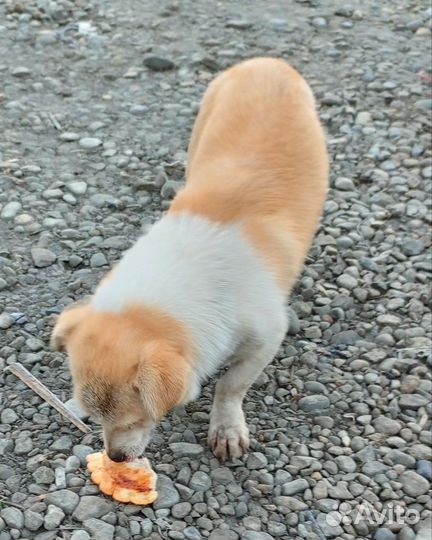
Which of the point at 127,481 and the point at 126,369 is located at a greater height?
the point at 126,369

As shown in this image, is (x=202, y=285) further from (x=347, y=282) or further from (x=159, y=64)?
(x=159, y=64)

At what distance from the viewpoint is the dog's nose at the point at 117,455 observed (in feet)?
11.8

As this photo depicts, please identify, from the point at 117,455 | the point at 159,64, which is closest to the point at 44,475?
the point at 117,455

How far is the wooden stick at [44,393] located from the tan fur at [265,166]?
44.6 inches

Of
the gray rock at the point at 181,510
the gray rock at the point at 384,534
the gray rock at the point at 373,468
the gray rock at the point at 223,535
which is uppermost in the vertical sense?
the gray rock at the point at 181,510

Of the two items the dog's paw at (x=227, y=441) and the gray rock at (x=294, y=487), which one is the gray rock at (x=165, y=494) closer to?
the dog's paw at (x=227, y=441)

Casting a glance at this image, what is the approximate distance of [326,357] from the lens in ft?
15.7

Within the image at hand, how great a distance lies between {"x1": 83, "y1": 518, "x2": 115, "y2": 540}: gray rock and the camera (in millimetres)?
3676

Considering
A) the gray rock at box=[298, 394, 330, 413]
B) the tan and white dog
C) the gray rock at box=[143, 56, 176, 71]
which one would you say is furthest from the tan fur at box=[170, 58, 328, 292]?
the gray rock at box=[143, 56, 176, 71]

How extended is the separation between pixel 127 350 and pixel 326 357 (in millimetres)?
1762

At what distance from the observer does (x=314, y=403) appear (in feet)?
14.6

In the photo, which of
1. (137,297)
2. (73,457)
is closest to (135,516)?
(73,457)

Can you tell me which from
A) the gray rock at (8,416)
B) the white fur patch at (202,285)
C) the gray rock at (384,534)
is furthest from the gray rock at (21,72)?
the gray rock at (384,534)

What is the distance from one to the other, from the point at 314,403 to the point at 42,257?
1.93 metres
